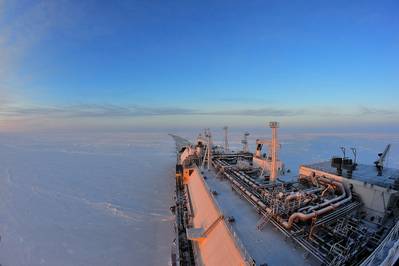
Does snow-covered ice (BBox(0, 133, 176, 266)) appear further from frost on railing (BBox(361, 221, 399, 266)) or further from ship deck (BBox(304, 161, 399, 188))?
ship deck (BBox(304, 161, 399, 188))

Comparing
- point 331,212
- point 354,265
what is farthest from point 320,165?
point 354,265

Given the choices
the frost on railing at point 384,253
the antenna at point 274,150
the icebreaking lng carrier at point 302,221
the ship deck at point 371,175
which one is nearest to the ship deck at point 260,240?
the icebreaking lng carrier at point 302,221

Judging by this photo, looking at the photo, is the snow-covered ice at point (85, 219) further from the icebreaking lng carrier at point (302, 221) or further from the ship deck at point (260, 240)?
the ship deck at point (260, 240)

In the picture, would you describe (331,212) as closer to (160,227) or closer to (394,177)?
(394,177)

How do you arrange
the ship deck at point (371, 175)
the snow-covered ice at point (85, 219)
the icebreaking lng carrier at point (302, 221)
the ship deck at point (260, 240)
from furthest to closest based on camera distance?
the snow-covered ice at point (85, 219) < the ship deck at point (371, 175) < the ship deck at point (260, 240) < the icebreaking lng carrier at point (302, 221)

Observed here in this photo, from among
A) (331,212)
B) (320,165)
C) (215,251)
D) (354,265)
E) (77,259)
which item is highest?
(320,165)

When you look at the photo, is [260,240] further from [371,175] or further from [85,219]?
[85,219]

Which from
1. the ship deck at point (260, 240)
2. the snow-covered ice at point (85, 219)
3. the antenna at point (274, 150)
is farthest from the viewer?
the antenna at point (274, 150)

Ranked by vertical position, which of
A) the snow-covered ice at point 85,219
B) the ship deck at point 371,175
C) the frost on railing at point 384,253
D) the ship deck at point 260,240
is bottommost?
the snow-covered ice at point 85,219

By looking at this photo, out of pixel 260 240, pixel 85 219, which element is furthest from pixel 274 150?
pixel 85 219
